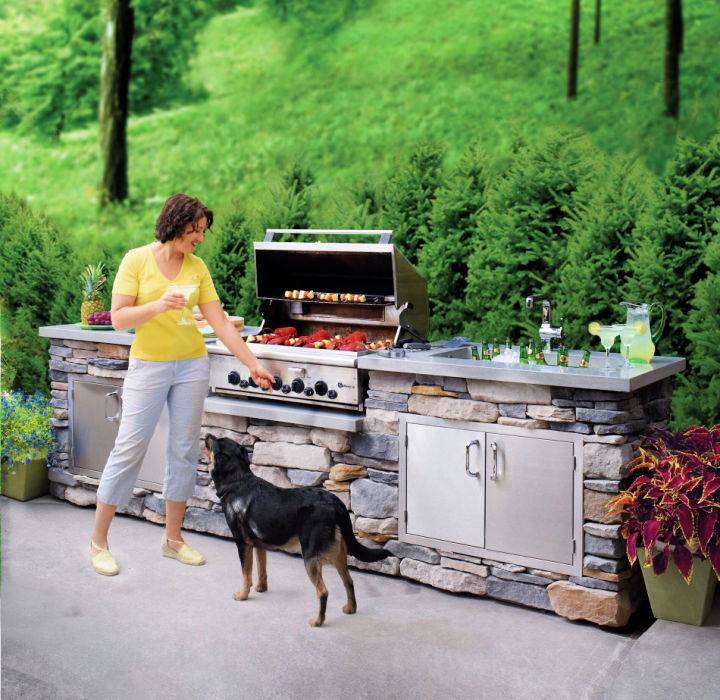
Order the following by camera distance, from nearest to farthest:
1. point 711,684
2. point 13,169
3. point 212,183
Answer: point 711,684
point 212,183
point 13,169

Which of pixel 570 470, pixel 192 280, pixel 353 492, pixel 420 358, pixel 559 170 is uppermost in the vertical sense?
pixel 559 170

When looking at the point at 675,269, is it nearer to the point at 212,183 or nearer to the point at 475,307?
the point at 475,307

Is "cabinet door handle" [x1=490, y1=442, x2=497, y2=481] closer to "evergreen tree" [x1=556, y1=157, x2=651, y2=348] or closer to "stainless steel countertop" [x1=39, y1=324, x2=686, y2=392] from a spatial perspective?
"stainless steel countertop" [x1=39, y1=324, x2=686, y2=392]

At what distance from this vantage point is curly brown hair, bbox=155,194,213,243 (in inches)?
157

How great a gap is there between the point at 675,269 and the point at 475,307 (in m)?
1.22

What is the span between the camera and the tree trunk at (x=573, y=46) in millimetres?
9055

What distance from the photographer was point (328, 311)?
508 centimetres

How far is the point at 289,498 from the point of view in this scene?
12.7 feet

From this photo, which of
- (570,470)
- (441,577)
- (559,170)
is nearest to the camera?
(570,470)

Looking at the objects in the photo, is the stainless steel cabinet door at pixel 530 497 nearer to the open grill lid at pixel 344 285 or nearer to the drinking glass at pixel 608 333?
the drinking glass at pixel 608 333

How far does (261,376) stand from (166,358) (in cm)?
48

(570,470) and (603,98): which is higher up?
(603,98)

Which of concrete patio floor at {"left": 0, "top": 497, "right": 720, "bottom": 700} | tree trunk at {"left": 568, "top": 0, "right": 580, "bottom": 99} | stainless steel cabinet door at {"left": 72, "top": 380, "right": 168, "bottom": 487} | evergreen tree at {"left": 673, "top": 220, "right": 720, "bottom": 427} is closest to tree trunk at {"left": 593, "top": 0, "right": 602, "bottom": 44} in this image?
tree trunk at {"left": 568, "top": 0, "right": 580, "bottom": 99}

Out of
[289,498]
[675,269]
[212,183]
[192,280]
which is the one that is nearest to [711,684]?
[289,498]
